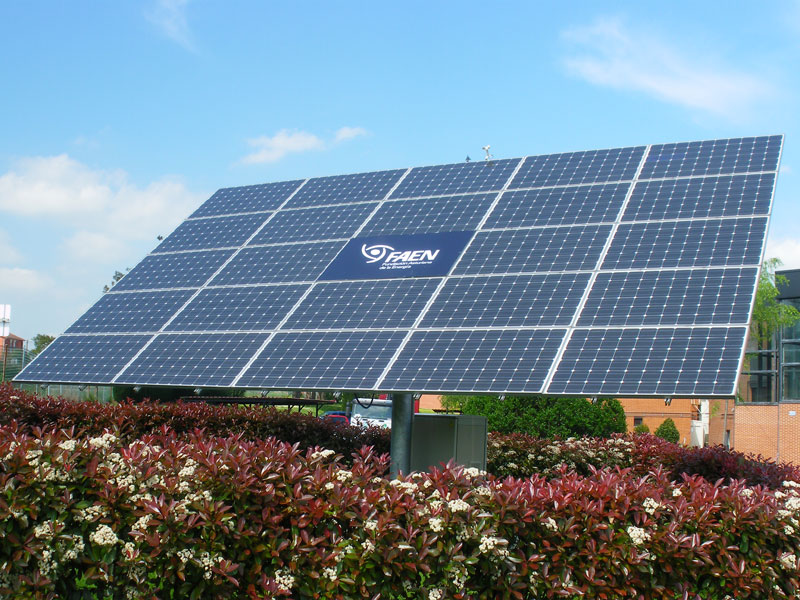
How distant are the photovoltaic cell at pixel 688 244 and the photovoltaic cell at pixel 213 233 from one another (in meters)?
8.86

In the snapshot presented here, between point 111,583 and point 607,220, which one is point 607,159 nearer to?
point 607,220

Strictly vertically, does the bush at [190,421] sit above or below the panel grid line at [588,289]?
below

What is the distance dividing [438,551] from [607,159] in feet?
40.2

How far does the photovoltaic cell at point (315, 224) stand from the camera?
17.9m

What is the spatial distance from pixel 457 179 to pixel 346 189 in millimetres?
2875

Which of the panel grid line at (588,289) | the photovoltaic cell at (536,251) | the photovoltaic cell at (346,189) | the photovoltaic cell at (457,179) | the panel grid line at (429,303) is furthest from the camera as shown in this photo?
the photovoltaic cell at (346,189)

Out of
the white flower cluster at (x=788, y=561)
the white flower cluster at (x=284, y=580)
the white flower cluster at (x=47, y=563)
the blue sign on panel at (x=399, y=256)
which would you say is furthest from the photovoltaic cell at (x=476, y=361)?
the white flower cluster at (x=47, y=563)

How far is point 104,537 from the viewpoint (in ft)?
24.6

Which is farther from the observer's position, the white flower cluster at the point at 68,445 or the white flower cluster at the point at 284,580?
the white flower cluster at the point at 68,445

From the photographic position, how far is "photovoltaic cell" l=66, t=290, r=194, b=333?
54.7ft

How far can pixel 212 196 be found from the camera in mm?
22703

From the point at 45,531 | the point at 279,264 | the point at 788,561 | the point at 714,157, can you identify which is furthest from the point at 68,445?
the point at 714,157

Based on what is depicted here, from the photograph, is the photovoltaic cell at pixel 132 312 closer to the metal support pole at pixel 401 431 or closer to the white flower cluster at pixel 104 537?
the metal support pole at pixel 401 431

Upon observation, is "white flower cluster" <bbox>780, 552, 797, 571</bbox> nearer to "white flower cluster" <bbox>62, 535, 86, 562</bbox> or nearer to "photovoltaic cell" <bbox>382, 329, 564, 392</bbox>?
"photovoltaic cell" <bbox>382, 329, 564, 392</bbox>
